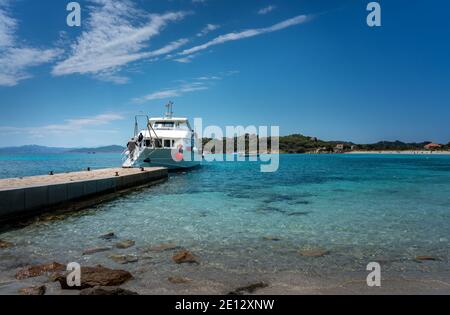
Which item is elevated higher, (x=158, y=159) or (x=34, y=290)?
(x=158, y=159)

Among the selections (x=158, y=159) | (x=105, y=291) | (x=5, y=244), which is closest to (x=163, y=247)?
(x=105, y=291)

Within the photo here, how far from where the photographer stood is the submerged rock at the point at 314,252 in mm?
7711

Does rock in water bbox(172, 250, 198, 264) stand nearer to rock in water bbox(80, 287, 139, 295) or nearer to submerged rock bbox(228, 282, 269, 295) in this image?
submerged rock bbox(228, 282, 269, 295)

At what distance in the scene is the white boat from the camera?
111ft

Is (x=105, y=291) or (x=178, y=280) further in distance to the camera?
(x=178, y=280)

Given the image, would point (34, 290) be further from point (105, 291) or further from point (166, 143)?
point (166, 143)

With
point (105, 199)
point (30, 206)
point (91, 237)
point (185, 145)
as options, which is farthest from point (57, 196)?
point (185, 145)

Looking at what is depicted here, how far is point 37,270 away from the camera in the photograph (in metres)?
6.25

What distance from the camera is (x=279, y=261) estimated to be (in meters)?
7.23

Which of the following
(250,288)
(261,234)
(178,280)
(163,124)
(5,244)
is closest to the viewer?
(250,288)

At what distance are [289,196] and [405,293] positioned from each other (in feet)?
45.9

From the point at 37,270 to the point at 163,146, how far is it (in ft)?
106

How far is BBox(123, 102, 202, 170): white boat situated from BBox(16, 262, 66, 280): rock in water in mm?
26106

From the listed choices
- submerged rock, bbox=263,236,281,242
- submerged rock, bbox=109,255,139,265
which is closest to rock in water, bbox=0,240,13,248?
submerged rock, bbox=109,255,139,265
